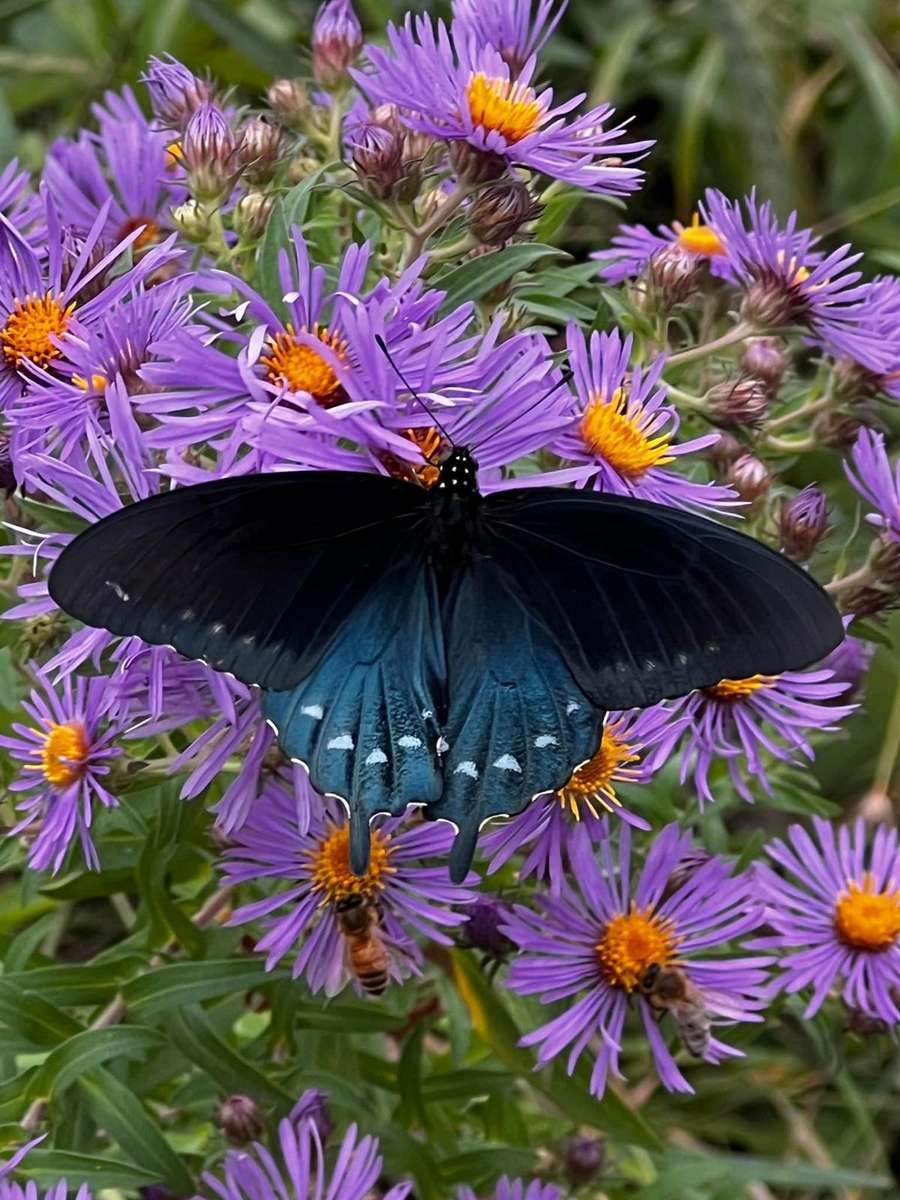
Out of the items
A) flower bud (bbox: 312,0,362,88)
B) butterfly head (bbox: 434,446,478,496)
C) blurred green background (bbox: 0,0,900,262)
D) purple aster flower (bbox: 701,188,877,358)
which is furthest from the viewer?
blurred green background (bbox: 0,0,900,262)

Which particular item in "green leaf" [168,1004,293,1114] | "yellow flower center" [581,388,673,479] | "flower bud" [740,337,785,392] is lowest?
"green leaf" [168,1004,293,1114]

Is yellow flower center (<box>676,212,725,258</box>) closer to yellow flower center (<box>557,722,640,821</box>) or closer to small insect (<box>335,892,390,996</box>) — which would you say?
yellow flower center (<box>557,722,640,821</box>)

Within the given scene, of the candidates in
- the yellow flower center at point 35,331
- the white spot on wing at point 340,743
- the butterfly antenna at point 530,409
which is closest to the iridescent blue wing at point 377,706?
the white spot on wing at point 340,743

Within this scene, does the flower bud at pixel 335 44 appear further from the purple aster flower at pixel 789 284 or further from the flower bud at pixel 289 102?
the purple aster flower at pixel 789 284

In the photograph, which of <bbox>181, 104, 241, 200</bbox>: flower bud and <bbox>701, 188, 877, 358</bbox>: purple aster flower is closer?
<bbox>181, 104, 241, 200</bbox>: flower bud

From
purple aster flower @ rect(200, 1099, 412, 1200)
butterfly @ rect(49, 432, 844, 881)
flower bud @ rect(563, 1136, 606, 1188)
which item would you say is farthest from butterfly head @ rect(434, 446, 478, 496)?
flower bud @ rect(563, 1136, 606, 1188)

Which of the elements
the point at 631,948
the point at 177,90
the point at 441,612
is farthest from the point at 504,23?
the point at 631,948

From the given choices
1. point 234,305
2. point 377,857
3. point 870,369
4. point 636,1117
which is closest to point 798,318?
point 870,369

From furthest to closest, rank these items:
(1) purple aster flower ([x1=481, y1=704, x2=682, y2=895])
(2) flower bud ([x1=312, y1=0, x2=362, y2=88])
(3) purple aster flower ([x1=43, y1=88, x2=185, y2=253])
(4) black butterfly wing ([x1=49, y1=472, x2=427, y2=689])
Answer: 1. (3) purple aster flower ([x1=43, y1=88, x2=185, y2=253])
2. (2) flower bud ([x1=312, y1=0, x2=362, y2=88])
3. (1) purple aster flower ([x1=481, y1=704, x2=682, y2=895])
4. (4) black butterfly wing ([x1=49, y1=472, x2=427, y2=689])
